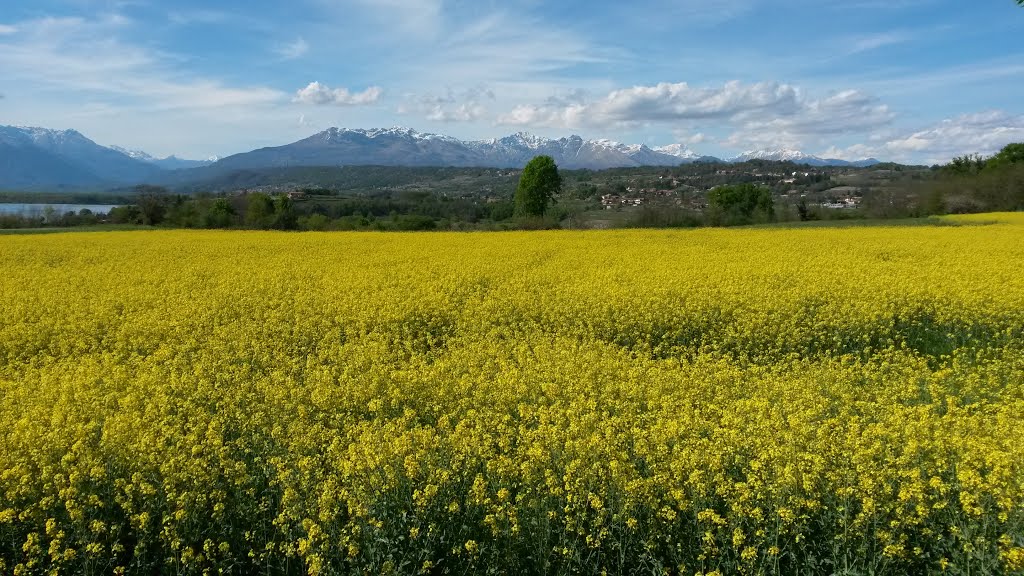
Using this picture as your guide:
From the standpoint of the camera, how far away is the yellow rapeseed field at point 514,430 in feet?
14.0

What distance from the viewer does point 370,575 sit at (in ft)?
13.4

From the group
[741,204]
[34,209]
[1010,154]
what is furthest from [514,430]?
[1010,154]

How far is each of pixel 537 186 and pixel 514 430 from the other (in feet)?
177

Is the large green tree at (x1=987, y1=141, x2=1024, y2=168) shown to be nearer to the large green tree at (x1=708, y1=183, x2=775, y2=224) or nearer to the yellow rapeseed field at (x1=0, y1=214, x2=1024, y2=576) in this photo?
the large green tree at (x1=708, y1=183, x2=775, y2=224)

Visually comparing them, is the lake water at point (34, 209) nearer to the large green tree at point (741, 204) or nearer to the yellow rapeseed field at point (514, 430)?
the yellow rapeseed field at point (514, 430)

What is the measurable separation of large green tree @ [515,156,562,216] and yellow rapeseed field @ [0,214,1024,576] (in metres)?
45.8

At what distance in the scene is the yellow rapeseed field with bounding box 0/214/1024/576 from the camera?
168 inches

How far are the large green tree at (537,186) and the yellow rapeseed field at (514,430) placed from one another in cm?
4582

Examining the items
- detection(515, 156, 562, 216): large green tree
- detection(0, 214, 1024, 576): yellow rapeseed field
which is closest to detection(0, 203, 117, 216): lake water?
detection(515, 156, 562, 216): large green tree

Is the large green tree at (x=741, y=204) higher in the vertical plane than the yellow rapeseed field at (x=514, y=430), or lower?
higher

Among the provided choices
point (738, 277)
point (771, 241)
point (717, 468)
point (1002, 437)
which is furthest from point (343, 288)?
point (771, 241)

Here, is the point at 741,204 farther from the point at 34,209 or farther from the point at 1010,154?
the point at 34,209

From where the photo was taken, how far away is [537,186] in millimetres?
58375

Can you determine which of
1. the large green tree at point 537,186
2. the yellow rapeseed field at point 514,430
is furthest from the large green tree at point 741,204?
the yellow rapeseed field at point 514,430
